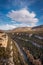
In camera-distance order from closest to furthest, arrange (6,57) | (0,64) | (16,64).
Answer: (0,64) → (16,64) → (6,57)

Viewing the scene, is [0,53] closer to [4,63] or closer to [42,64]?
[4,63]

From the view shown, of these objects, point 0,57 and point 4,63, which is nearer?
point 4,63

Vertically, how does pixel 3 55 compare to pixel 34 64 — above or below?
above

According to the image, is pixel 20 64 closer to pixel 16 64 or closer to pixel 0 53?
pixel 16 64

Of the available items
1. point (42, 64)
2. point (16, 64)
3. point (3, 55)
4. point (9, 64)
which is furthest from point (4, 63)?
point (42, 64)

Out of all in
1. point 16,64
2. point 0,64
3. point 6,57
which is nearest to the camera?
point 0,64

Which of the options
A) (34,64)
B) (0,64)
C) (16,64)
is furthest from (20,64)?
(0,64)

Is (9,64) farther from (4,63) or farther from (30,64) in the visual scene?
(30,64)

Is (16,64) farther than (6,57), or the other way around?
(6,57)
